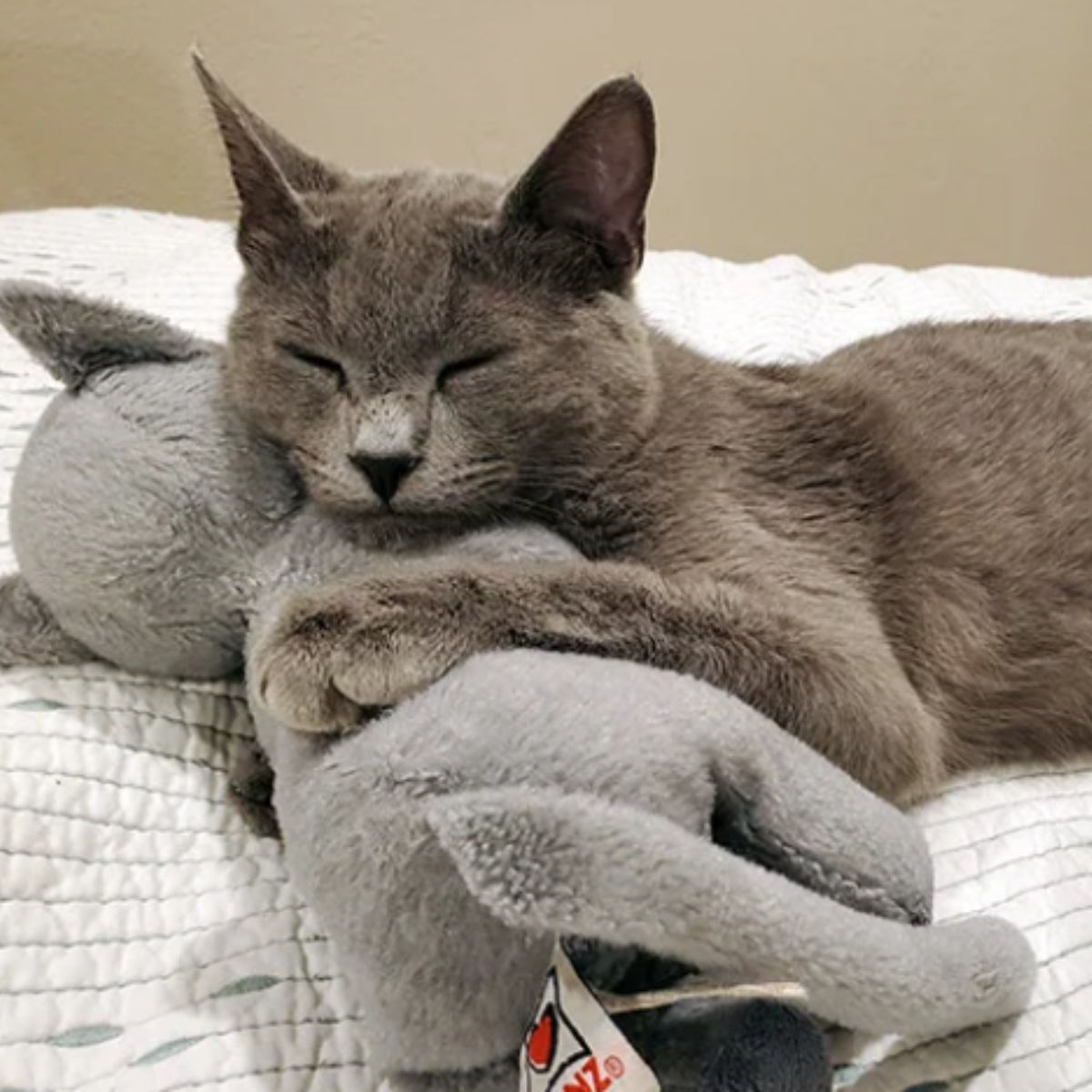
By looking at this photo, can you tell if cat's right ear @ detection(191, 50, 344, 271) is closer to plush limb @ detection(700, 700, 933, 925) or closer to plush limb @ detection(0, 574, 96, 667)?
plush limb @ detection(0, 574, 96, 667)

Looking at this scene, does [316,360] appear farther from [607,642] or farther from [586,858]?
[586,858]

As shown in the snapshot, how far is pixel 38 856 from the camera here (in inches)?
32.1

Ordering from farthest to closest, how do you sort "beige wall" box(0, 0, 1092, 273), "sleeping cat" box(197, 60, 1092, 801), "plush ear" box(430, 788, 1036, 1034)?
"beige wall" box(0, 0, 1092, 273) → "sleeping cat" box(197, 60, 1092, 801) → "plush ear" box(430, 788, 1036, 1034)

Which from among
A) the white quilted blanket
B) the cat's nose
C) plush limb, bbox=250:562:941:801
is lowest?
the white quilted blanket

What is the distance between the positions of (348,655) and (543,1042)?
0.24m

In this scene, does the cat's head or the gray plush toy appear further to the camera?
the cat's head

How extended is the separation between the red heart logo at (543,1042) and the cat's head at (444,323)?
1.14 ft

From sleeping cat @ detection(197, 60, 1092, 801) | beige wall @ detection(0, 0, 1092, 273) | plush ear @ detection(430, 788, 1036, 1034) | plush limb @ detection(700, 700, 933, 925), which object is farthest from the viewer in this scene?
beige wall @ detection(0, 0, 1092, 273)

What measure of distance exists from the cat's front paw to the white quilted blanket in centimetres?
19

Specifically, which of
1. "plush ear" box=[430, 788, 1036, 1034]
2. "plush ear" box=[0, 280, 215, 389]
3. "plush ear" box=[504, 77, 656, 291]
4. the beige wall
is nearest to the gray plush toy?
"plush ear" box=[430, 788, 1036, 1034]

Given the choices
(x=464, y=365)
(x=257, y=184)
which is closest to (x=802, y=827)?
(x=464, y=365)

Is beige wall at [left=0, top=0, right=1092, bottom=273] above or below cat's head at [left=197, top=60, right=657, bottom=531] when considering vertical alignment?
above

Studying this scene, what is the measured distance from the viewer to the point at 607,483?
0.91 metres

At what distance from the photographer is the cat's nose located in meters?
0.80
